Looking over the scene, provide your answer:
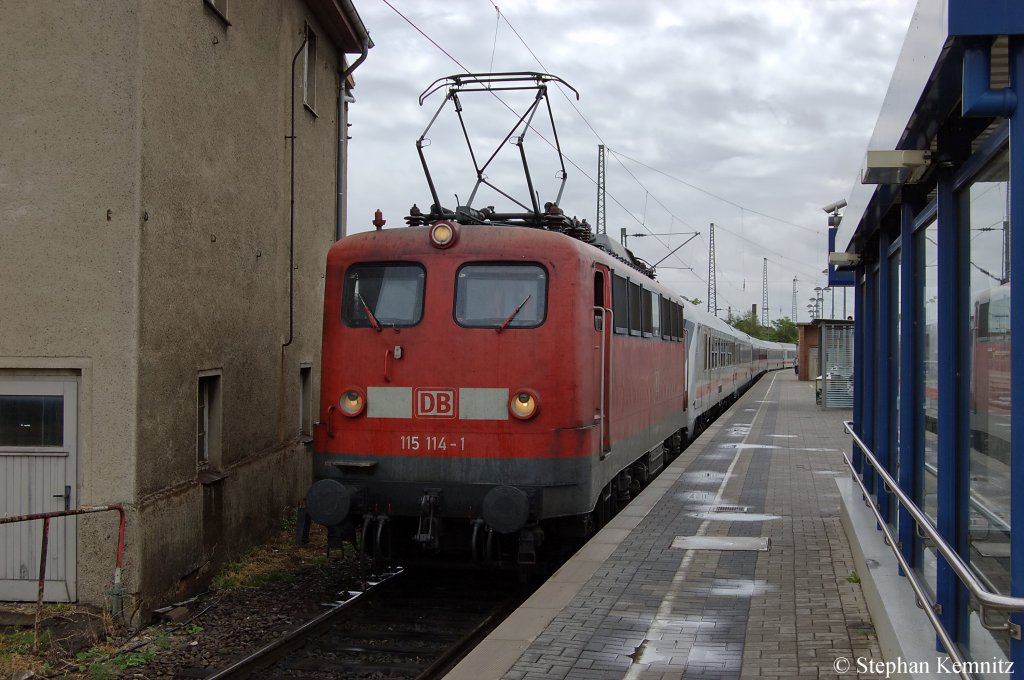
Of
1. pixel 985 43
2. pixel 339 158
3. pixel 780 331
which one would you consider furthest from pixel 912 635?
pixel 780 331

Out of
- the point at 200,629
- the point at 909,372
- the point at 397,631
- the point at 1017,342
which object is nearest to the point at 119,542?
the point at 200,629

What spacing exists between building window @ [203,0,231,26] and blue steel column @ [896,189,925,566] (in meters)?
6.95

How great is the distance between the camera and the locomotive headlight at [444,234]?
824 cm

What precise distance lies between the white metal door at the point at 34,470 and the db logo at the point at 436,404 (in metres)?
2.92

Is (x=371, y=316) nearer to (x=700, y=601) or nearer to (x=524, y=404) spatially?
(x=524, y=404)

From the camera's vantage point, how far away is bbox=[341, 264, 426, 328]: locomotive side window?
27.3 feet

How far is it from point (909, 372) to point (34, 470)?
6.91 meters

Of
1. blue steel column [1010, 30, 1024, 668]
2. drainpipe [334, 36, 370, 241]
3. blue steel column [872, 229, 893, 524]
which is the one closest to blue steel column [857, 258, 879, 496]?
blue steel column [872, 229, 893, 524]

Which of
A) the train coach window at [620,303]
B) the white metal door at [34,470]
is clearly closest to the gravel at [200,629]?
the white metal door at [34,470]

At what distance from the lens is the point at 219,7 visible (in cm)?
1007

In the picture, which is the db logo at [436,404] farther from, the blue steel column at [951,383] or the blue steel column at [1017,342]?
the blue steel column at [1017,342]

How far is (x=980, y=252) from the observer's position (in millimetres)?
4055

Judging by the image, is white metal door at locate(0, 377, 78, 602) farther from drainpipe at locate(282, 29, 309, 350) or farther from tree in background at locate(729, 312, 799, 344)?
tree in background at locate(729, 312, 799, 344)

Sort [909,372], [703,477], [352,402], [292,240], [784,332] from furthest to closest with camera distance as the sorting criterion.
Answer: [784,332]
[703,477]
[292,240]
[352,402]
[909,372]
